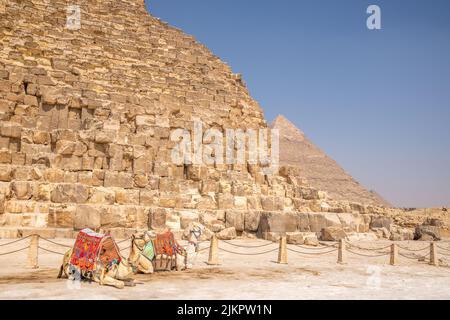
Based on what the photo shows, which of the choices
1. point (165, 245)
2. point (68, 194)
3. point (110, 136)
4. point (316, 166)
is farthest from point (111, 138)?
point (316, 166)

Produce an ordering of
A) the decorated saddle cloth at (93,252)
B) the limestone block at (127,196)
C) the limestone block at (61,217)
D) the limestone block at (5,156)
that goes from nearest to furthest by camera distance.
Result: 1. the decorated saddle cloth at (93,252)
2. the limestone block at (61,217)
3. the limestone block at (5,156)
4. the limestone block at (127,196)

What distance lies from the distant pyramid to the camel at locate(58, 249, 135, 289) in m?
51.9

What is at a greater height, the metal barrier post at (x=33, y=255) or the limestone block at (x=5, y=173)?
the limestone block at (x=5, y=173)

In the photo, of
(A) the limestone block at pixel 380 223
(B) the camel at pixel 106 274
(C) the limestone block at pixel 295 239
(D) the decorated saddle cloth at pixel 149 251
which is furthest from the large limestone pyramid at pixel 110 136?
(B) the camel at pixel 106 274

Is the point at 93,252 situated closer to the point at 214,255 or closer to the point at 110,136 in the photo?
the point at 214,255

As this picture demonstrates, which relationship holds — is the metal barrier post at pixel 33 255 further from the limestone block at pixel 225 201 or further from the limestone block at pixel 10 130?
the limestone block at pixel 225 201

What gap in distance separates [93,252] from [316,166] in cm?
6069

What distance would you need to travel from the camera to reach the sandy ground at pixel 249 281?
538 centimetres

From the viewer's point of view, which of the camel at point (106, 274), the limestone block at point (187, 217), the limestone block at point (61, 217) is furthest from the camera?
the limestone block at point (187, 217)

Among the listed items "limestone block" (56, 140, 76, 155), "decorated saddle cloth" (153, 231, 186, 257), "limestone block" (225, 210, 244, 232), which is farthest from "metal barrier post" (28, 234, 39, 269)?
"limestone block" (225, 210, 244, 232)

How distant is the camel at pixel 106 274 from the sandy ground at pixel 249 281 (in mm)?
113

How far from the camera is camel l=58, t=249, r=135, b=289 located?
18.9 feet
